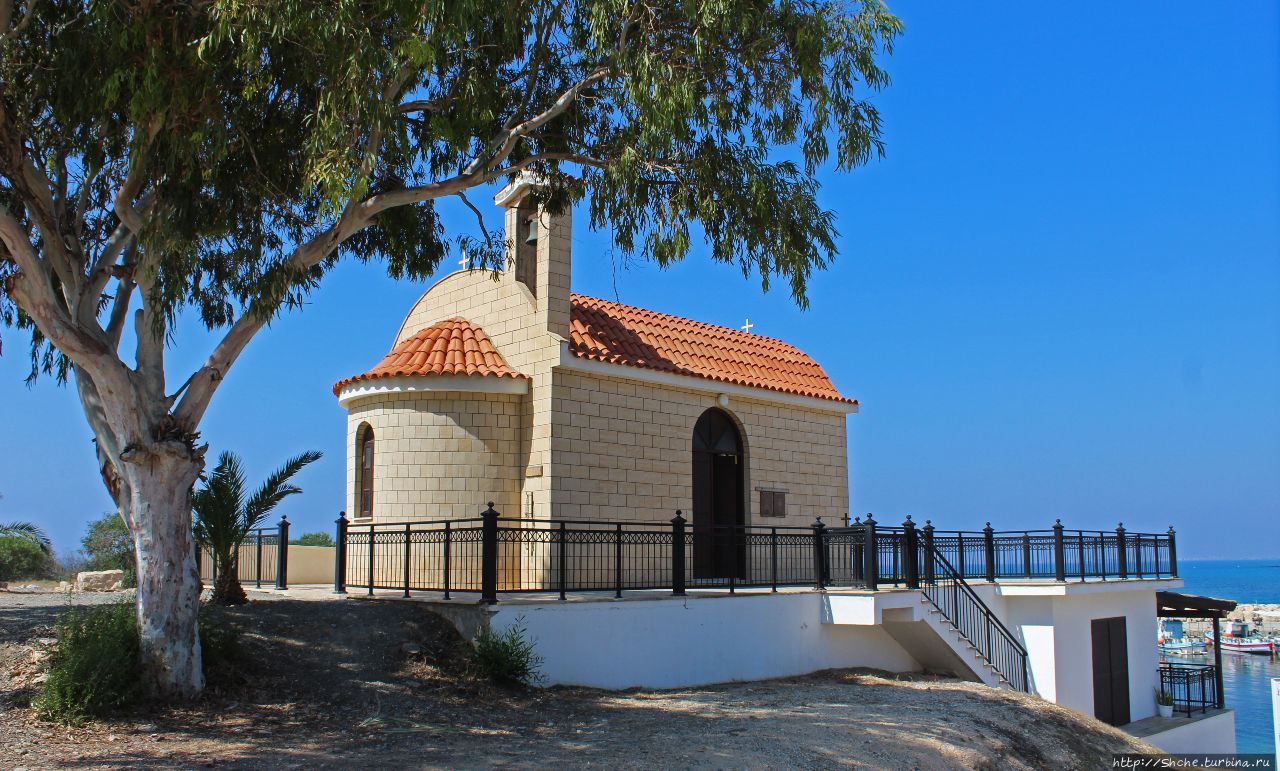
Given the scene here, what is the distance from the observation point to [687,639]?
43.4 feet

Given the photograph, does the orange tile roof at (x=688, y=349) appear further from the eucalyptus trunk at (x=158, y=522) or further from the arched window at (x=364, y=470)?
the eucalyptus trunk at (x=158, y=522)

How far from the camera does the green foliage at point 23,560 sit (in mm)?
24469

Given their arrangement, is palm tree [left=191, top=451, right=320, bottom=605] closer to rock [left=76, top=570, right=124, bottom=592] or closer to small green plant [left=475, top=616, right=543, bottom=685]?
small green plant [left=475, top=616, right=543, bottom=685]

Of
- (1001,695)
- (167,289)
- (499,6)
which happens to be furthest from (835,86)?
(1001,695)

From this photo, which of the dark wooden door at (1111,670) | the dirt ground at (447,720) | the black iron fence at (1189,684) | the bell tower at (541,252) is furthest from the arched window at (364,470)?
the black iron fence at (1189,684)

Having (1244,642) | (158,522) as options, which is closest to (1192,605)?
(158,522)

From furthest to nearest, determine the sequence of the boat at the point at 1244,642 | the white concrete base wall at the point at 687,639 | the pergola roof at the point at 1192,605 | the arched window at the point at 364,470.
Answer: the boat at the point at 1244,642 → the pergola roof at the point at 1192,605 → the arched window at the point at 364,470 → the white concrete base wall at the point at 687,639

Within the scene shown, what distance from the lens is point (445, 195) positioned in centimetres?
1149

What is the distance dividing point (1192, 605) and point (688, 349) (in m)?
13.5

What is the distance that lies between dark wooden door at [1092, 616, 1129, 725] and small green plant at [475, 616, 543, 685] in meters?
12.8

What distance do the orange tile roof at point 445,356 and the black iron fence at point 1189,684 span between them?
1600cm

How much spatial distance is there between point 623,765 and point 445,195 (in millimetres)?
6556

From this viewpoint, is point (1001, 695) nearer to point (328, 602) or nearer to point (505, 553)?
point (505, 553)

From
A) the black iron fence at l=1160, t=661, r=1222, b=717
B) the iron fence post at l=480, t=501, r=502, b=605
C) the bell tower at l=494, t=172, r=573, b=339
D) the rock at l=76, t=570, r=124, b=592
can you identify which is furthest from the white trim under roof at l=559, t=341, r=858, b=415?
the rock at l=76, t=570, r=124, b=592
